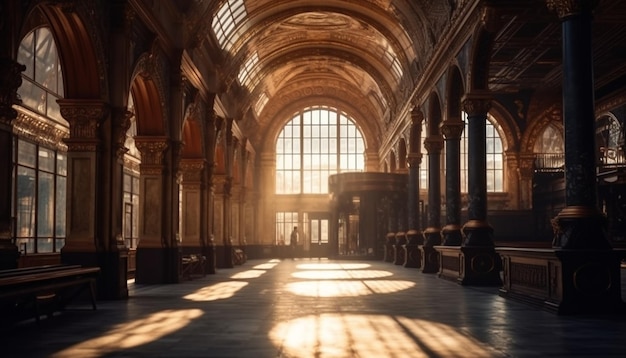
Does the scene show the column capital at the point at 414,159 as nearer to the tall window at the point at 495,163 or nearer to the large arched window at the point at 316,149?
the tall window at the point at 495,163

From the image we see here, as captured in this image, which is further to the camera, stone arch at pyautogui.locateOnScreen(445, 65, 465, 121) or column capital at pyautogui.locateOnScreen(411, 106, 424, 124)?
column capital at pyautogui.locateOnScreen(411, 106, 424, 124)

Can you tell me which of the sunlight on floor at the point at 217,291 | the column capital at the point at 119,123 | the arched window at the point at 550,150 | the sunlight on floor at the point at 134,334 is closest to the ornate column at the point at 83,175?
the column capital at the point at 119,123

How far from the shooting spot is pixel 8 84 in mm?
8859

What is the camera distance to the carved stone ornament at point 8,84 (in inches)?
345

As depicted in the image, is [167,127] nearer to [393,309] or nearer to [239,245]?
[393,309]

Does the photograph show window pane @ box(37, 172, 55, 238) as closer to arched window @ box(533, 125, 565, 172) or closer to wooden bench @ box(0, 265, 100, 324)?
wooden bench @ box(0, 265, 100, 324)

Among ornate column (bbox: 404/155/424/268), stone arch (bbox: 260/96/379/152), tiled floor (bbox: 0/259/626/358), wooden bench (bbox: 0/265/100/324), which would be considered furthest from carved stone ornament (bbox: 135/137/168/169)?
stone arch (bbox: 260/96/379/152)

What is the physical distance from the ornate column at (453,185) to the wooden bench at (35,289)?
11.4 metres

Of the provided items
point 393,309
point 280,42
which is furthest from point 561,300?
point 280,42

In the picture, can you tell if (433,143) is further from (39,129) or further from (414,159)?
(39,129)

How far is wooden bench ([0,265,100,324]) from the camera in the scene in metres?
8.50

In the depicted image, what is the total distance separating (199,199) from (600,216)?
1550 centimetres

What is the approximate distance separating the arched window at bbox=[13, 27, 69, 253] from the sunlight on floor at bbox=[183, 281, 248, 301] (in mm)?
4909

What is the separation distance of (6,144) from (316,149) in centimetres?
3844
